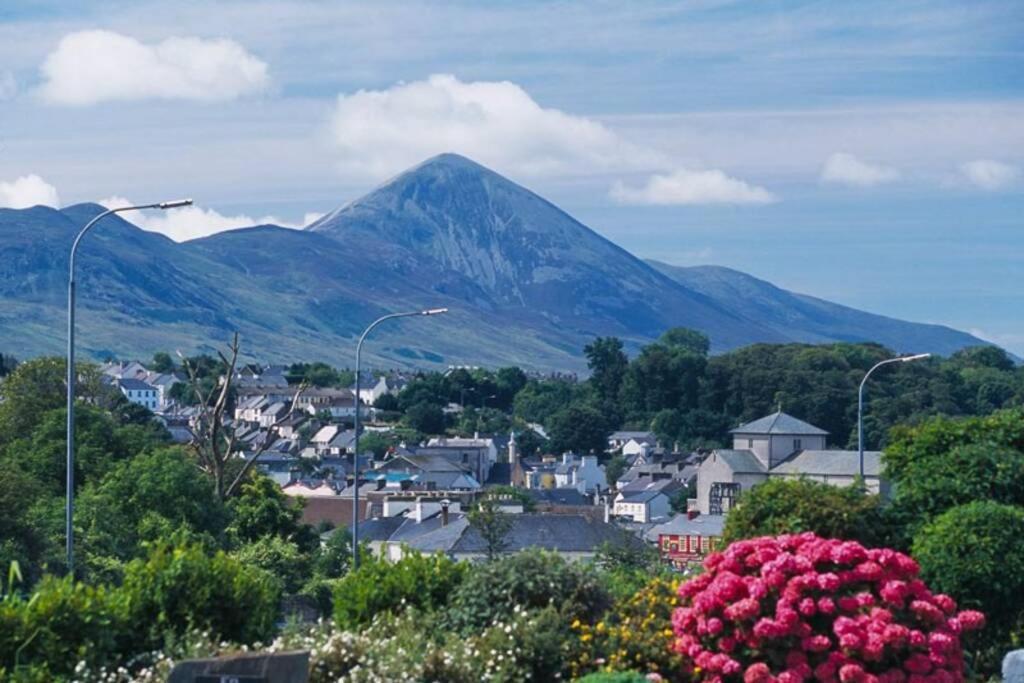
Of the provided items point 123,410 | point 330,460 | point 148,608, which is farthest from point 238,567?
point 330,460

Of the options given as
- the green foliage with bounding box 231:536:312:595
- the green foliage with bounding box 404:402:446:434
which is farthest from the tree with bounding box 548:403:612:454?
the green foliage with bounding box 231:536:312:595

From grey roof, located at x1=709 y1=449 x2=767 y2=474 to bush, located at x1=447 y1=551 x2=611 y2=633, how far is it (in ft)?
312

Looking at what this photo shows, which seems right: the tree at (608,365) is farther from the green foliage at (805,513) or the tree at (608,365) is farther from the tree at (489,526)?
the green foliage at (805,513)

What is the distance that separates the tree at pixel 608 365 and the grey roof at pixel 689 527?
330 ft

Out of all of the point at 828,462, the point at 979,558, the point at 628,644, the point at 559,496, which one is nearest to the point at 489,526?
the point at 979,558

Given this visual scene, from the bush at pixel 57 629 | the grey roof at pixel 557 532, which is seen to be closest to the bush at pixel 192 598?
the bush at pixel 57 629

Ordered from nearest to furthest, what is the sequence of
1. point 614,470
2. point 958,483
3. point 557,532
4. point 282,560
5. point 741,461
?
point 958,483
point 282,560
point 557,532
point 741,461
point 614,470

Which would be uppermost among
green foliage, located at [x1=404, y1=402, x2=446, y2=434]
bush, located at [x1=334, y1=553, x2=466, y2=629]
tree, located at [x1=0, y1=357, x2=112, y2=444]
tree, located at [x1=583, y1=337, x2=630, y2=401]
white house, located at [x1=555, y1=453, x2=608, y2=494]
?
tree, located at [x1=583, y1=337, x2=630, y2=401]

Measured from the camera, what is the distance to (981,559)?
23281mm

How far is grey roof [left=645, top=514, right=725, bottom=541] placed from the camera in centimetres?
8838

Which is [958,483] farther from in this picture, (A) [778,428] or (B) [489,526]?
(A) [778,428]

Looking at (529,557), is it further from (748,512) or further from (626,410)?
(626,410)

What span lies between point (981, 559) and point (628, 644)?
220 inches

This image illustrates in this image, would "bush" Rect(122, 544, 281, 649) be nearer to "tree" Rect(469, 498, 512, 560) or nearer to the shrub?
the shrub
